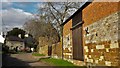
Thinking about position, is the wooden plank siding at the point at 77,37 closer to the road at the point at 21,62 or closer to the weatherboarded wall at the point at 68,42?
the weatherboarded wall at the point at 68,42

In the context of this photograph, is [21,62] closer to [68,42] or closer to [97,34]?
[68,42]

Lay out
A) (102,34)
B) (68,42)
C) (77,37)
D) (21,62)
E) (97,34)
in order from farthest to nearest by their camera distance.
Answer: (21,62) < (68,42) < (77,37) < (97,34) < (102,34)

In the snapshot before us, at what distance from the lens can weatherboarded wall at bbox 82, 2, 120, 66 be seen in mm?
10250

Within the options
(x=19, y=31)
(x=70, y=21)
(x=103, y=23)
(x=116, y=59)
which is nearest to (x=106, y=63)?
(x=116, y=59)

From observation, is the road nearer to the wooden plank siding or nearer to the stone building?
the wooden plank siding

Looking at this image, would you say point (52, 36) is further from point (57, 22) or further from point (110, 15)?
point (110, 15)

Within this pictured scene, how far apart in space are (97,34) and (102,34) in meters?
0.84

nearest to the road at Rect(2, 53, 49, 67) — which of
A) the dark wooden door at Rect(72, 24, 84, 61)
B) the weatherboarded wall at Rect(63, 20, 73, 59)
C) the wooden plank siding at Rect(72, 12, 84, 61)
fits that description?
the weatherboarded wall at Rect(63, 20, 73, 59)

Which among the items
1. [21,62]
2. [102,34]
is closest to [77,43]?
[102,34]

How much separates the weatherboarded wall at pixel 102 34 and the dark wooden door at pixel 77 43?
3.81ft

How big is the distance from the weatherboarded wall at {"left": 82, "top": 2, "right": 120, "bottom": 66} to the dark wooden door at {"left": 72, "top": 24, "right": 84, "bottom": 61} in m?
1.16

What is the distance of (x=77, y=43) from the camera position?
17.4m

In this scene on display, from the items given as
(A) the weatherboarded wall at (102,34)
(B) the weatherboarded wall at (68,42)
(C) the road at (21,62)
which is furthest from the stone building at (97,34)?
(C) the road at (21,62)

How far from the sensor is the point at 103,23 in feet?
38.2
